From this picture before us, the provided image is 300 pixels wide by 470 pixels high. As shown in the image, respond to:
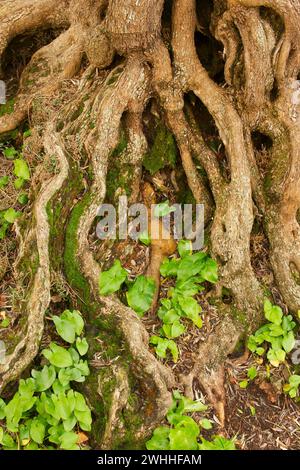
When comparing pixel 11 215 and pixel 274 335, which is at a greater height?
pixel 11 215

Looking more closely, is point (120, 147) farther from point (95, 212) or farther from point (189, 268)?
point (189, 268)

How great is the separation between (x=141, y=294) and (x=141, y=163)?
3.48 feet

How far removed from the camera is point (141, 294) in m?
3.74

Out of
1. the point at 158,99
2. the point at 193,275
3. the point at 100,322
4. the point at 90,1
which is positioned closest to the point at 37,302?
the point at 100,322

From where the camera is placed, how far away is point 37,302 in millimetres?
3408

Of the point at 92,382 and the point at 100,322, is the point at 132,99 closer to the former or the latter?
the point at 100,322

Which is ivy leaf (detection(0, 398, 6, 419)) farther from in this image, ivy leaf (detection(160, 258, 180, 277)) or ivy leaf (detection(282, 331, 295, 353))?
ivy leaf (detection(282, 331, 295, 353))

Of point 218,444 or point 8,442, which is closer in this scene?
point 8,442

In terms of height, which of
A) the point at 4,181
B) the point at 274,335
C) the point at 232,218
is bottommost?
the point at 274,335

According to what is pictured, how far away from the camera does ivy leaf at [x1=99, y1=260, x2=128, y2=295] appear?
3566mm

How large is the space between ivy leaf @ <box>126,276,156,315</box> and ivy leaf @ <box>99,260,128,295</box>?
0.15 m

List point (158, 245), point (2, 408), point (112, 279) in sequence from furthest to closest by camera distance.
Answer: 1. point (158, 245)
2. point (112, 279)
3. point (2, 408)

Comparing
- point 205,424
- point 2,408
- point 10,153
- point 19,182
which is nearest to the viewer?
point 2,408

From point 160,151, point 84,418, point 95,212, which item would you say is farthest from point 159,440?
point 160,151
